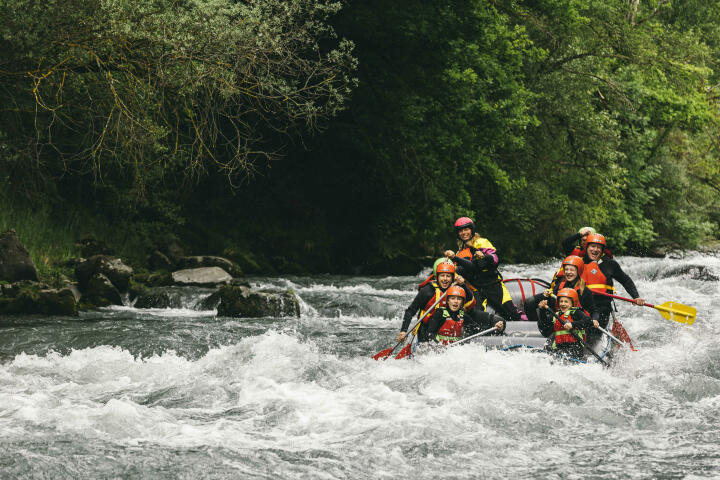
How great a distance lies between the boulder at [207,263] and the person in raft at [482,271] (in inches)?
296

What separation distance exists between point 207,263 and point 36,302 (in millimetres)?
4532

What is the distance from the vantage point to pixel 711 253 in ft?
78.2

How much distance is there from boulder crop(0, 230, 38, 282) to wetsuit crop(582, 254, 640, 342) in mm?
8181

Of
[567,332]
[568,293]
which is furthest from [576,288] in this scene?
[567,332]

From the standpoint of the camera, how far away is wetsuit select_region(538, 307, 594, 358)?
7234mm

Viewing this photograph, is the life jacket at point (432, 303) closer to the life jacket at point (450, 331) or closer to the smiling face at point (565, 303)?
the life jacket at point (450, 331)

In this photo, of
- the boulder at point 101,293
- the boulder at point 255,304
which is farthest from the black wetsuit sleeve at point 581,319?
the boulder at point 101,293

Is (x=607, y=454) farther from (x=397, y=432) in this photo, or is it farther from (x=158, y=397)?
(x=158, y=397)

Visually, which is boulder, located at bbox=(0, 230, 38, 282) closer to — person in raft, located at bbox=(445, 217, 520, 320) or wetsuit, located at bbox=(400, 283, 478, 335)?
wetsuit, located at bbox=(400, 283, 478, 335)

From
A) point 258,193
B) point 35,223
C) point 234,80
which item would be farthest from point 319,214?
point 234,80

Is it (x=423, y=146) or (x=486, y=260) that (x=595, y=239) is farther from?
(x=423, y=146)

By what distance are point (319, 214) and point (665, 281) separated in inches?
309

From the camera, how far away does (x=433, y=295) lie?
26.4 ft

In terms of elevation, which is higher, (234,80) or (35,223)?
(234,80)
